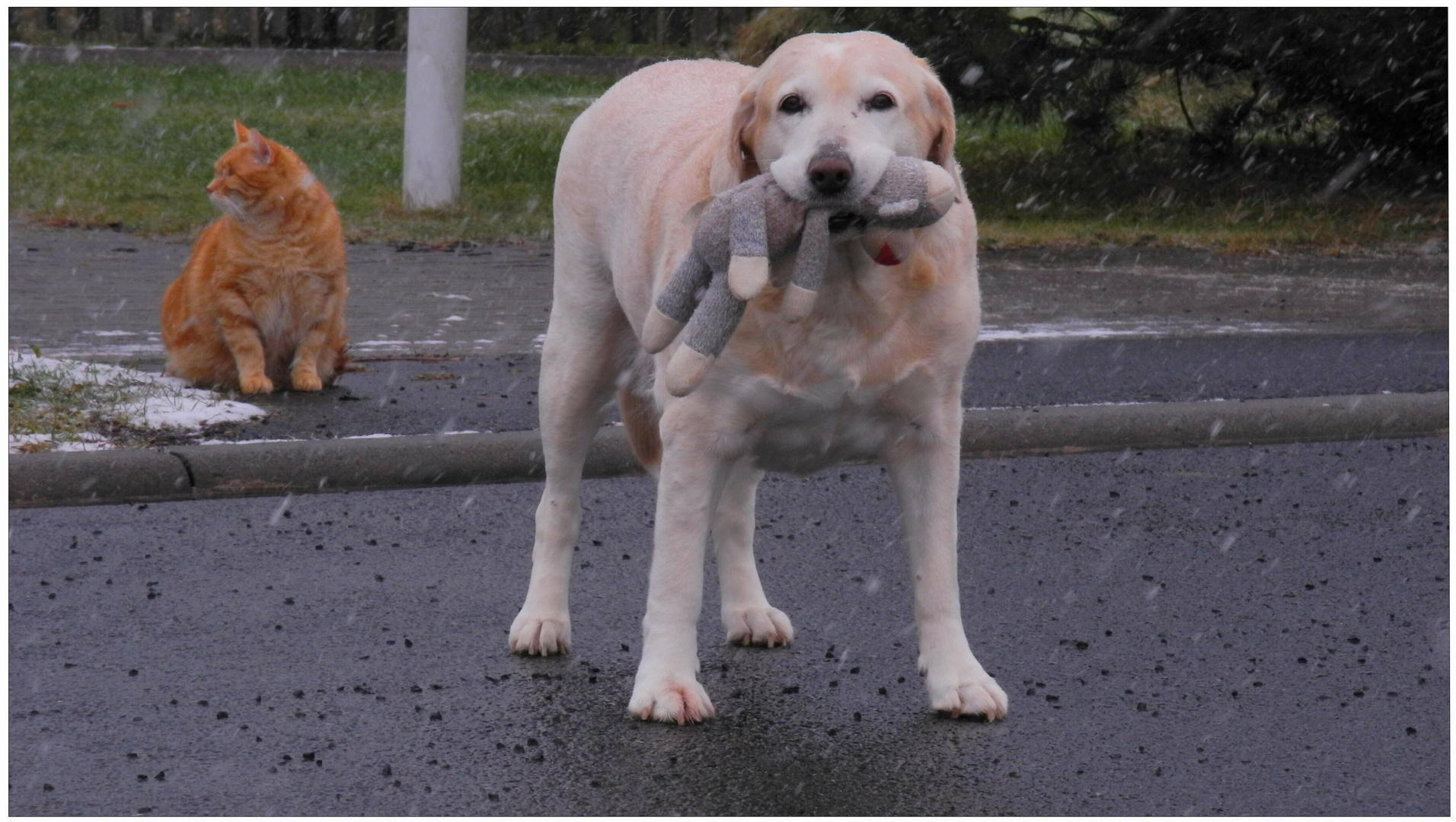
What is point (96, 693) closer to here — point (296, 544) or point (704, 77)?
point (296, 544)

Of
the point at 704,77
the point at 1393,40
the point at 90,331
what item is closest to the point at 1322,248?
the point at 1393,40

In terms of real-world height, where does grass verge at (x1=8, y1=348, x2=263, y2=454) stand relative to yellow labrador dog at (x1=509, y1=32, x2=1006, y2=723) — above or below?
below

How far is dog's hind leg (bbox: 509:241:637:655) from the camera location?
4.34 metres

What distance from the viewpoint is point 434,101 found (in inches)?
511

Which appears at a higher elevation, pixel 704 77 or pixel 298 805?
pixel 704 77

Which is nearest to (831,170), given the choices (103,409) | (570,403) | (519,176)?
(570,403)

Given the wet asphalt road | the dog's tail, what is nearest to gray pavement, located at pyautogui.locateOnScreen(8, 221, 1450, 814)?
the wet asphalt road

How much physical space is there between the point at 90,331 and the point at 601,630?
489 cm

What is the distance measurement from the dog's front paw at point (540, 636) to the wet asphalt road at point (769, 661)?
43mm

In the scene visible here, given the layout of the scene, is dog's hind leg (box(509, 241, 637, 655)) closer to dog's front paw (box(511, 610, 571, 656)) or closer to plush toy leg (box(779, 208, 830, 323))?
dog's front paw (box(511, 610, 571, 656))

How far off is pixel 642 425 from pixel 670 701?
0.99 m

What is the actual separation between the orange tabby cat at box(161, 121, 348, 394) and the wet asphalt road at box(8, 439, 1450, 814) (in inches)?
64.6

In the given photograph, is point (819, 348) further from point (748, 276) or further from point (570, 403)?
point (570, 403)

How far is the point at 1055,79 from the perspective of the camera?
1388cm
